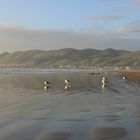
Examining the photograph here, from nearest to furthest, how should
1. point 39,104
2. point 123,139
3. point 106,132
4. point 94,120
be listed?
point 123,139 → point 106,132 → point 94,120 → point 39,104

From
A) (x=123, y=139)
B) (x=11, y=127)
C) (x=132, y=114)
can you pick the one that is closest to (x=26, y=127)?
(x=11, y=127)

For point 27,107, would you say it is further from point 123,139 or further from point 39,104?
point 123,139

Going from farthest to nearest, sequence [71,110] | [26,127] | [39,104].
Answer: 1. [39,104]
2. [71,110]
3. [26,127]

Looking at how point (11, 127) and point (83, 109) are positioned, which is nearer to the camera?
point (11, 127)

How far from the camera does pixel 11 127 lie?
1733cm

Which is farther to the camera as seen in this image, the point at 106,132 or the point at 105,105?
the point at 105,105

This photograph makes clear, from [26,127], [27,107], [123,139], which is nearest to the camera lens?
[123,139]

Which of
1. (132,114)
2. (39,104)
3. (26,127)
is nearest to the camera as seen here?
(26,127)

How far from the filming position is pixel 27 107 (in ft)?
81.6

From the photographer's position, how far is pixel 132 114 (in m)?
21.2

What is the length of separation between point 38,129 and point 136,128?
4.24m

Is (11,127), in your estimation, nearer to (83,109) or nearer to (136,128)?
(136,128)

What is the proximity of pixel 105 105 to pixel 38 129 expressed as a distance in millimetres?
9620

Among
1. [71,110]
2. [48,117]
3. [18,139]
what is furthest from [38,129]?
[71,110]
